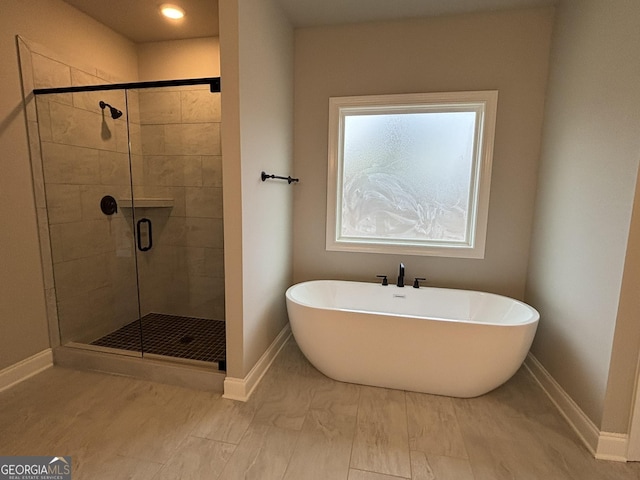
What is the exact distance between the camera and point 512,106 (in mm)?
2348

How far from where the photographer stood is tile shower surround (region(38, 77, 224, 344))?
2.32 m

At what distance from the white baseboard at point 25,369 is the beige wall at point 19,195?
0.04 m

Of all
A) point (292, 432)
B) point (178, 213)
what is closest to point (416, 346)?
point (292, 432)

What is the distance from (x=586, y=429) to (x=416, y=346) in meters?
0.91

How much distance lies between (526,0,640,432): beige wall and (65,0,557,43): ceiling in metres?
0.67

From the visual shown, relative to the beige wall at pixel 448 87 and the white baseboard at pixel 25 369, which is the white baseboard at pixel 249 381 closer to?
the beige wall at pixel 448 87

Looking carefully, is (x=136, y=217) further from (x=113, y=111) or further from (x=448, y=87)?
(x=448, y=87)

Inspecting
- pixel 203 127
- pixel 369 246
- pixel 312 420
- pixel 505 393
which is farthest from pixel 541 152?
pixel 203 127

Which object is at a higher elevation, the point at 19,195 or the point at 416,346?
the point at 19,195

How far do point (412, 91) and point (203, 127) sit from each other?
69.8 inches

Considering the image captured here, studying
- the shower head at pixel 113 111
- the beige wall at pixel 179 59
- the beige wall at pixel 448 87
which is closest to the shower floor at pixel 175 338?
the beige wall at pixel 448 87

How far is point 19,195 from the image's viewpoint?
204cm

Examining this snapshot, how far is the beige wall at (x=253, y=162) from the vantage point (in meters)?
1.73

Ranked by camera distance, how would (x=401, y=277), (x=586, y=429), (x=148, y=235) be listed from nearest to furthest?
(x=586, y=429) < (x=401, y=277) < (x=148, y=235)
